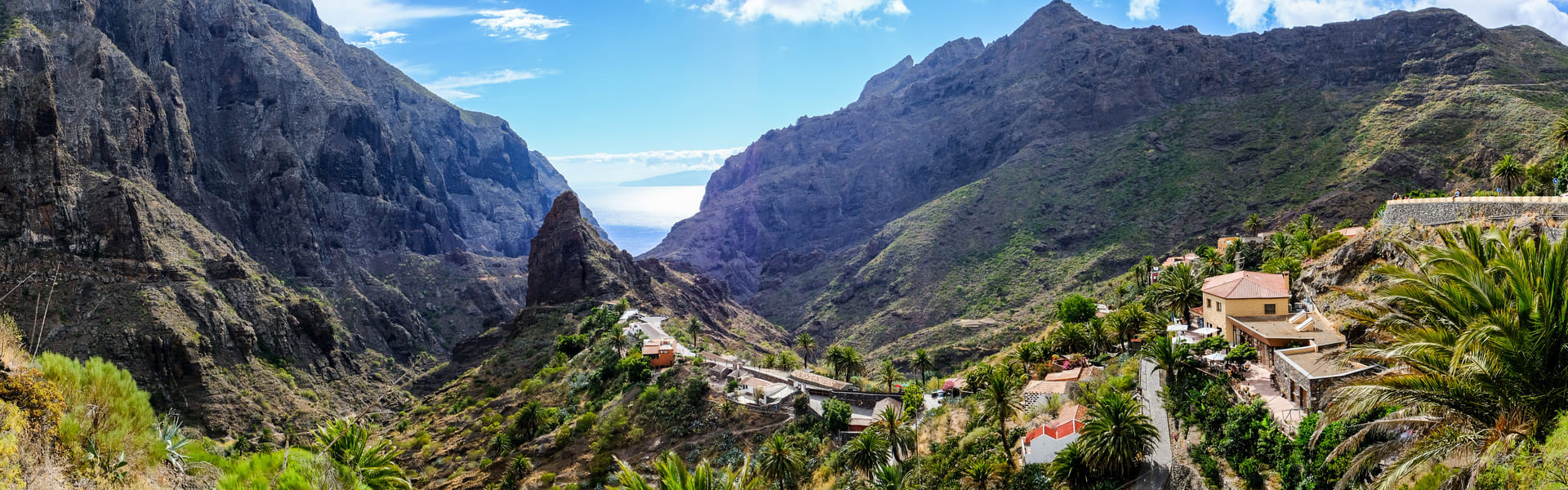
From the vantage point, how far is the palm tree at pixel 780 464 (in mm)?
35281

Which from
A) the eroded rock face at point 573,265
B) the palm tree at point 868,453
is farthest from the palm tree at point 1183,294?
the eroded rock face at point 573,265

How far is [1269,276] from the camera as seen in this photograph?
37.3 m

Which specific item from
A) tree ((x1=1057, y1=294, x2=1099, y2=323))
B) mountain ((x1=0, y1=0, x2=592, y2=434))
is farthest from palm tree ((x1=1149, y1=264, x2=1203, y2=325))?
mountain ((x1=0, y1=0, x2=592, y2=434))

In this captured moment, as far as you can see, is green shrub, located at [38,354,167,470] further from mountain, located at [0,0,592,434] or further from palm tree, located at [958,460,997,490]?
mountain, located at [0,0,592,434]

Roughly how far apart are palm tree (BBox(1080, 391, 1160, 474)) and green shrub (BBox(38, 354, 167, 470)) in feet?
82.7

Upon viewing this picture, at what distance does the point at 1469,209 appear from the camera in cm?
2975

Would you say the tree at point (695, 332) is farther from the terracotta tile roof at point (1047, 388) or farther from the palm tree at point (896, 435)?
the terracotta tile roof at point (1047, 388)

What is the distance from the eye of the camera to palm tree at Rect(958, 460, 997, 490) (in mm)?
29961

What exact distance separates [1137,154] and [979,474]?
341 ft

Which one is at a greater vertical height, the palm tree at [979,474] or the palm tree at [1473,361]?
the palm tree at [1473,361]

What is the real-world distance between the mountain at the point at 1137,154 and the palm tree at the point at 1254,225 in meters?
4.90

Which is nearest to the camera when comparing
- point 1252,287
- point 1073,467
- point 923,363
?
point 1073,467

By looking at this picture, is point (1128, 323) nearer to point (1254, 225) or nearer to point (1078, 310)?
point (1078, 310)

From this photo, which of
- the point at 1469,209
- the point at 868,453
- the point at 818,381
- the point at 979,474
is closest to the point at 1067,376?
the point at 979,474
